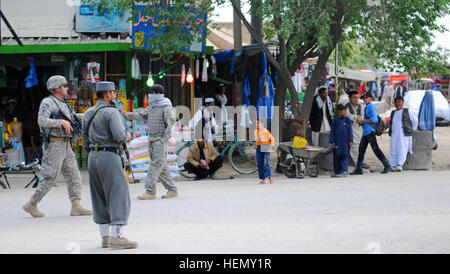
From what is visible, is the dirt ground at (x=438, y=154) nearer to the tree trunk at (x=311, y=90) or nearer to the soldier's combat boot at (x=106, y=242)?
the tree trunk at (x=311, y=90)

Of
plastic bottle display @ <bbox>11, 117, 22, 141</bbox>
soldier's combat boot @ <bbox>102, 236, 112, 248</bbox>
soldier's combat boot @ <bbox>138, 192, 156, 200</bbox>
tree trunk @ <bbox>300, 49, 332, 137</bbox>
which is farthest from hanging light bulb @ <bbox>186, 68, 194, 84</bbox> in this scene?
soldier's combat boot @ <bbox>102, 236, 112, 248</bbox>

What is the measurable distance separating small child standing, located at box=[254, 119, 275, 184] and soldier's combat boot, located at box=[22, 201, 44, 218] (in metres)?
5.56

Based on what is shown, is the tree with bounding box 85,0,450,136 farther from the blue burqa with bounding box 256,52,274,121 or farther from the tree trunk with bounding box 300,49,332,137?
the blue burqa with bounding box 256,52,274,121

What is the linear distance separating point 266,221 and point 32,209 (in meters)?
3.42

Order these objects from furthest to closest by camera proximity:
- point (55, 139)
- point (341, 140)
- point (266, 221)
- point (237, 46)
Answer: point (237, 46) → point (341, 140) → point (55, 139) → point (266, 221)

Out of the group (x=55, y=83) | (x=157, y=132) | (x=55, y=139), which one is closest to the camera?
(x=55, y=83)

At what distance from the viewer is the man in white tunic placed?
1772 centimetres

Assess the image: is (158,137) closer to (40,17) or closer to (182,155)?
(182,155)

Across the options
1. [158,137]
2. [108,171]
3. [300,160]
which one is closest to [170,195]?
[158,137]

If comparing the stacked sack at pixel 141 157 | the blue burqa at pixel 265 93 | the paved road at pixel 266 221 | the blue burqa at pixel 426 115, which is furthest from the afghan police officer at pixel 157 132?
the blue burqa at pixel 426 115

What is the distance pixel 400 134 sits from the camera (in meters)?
17.8

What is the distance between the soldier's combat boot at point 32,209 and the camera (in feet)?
35.5

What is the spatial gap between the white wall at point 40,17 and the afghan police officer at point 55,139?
860 centimetres

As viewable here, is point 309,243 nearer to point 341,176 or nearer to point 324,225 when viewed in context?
point 324,225
